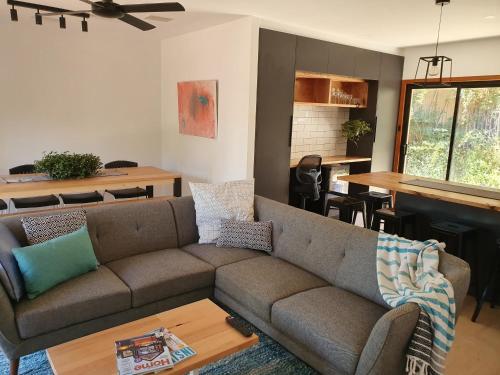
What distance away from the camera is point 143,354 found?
5.97ft

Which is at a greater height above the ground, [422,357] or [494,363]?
[422,357]

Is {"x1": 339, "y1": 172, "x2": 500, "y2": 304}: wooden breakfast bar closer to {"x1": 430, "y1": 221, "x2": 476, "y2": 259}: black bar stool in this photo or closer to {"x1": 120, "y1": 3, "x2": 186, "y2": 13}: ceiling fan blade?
{"x1": 430, "y1": 221, "x2": 476, "y2": 259}: black bar stool

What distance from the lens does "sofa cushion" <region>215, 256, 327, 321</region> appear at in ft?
8.29

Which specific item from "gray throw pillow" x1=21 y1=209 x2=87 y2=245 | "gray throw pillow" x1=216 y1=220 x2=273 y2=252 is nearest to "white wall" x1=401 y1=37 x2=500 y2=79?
"gray throw pillow" x1=216 y1=220 x2=273 y2=252

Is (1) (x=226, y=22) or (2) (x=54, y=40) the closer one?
(1) (x=226, y=22)

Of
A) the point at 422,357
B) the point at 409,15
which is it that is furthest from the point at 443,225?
the point at 409,15

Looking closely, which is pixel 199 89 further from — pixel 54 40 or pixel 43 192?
pixel 43 192

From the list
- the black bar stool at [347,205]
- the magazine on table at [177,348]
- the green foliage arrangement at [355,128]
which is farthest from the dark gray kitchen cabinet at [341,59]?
the magazine on table at [177,348]

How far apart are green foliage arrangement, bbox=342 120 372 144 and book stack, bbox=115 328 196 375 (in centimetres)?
500

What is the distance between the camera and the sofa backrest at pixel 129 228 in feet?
9.82

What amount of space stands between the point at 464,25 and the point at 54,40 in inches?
201

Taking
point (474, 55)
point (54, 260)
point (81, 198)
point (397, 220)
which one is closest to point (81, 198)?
point (81, 198)

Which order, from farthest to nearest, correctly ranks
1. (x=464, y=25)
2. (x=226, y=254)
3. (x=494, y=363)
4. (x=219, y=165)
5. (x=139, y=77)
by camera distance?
(x=139, y=77) < (x=219, y=165) < (x=464, y=25) < (x=226, y=254) < (x=494, y=363)

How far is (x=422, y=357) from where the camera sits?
194 cm
